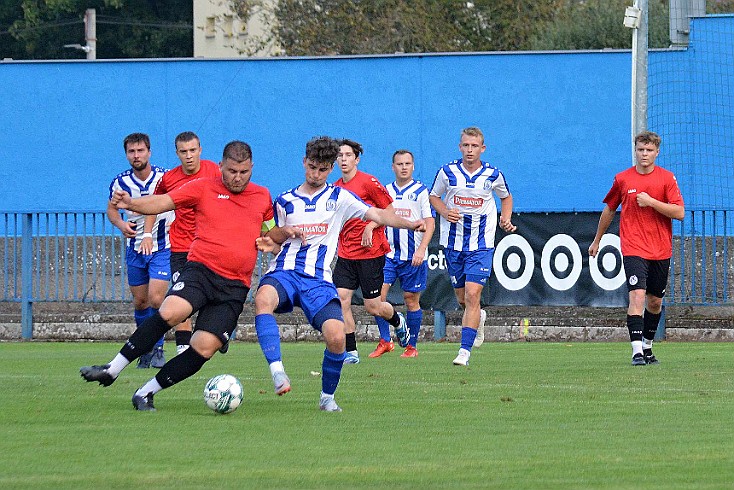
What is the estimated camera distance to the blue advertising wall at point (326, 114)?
2373cm

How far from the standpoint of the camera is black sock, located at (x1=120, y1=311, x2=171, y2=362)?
9391mm

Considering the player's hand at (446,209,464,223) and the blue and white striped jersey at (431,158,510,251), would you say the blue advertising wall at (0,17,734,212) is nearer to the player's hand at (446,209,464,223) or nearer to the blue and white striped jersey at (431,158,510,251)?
the blue and white striped jersey at (431,158,510,251)

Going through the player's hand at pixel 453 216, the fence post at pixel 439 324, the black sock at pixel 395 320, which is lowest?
the fence post at pixel 439 324

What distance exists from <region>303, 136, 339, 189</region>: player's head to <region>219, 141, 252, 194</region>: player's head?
0.49 metres

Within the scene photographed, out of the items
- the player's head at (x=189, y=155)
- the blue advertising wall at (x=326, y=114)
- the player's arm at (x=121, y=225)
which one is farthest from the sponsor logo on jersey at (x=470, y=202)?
the blue advertising wall at (x=326, y=114)

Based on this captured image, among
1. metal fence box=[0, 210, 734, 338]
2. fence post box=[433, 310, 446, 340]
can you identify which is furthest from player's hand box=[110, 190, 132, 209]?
metal fence box=[0, 210, 734, 338]

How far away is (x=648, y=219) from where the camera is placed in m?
13.5

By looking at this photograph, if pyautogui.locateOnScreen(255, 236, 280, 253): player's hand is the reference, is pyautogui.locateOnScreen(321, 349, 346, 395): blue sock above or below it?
below

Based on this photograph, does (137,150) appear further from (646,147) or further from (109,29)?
(109,29)

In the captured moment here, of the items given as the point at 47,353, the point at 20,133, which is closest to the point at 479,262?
the point at 47,353

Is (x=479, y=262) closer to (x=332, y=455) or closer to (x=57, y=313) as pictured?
(x=332, y=455)

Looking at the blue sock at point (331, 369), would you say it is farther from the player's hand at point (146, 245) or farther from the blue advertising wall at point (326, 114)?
the blue advertising wall at point (326, 114)

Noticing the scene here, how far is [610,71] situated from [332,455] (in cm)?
1744

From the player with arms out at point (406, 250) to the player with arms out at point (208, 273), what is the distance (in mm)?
5707
